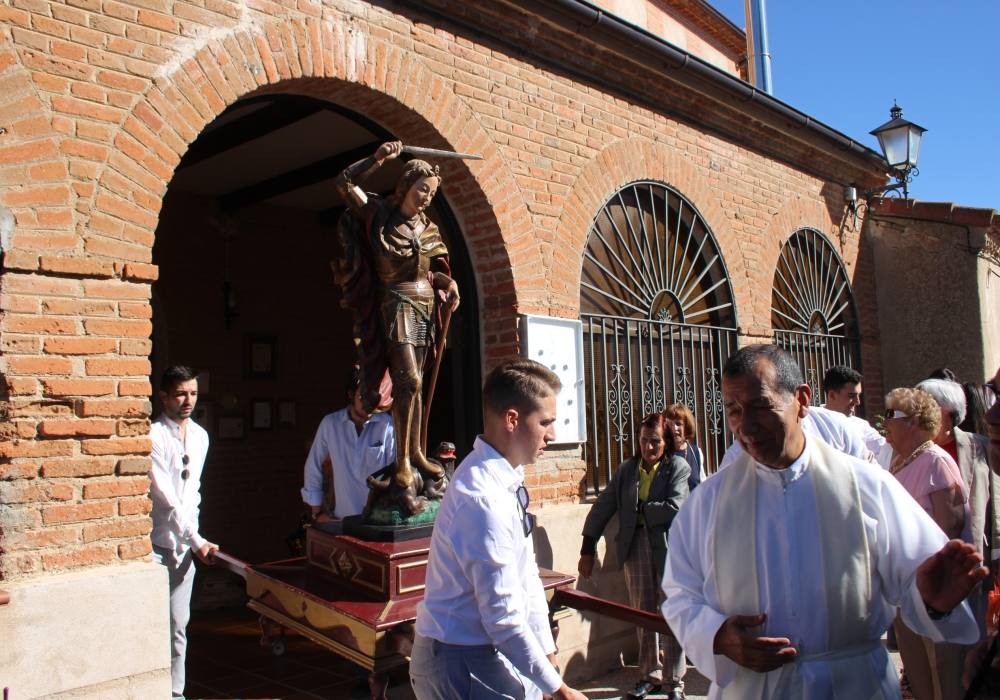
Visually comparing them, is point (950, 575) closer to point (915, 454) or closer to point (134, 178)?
point (915, 454)

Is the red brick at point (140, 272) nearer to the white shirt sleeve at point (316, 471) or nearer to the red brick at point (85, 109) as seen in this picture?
the red brick at point (85, 109)

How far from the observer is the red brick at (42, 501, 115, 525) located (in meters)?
3.69

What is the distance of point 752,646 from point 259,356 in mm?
7427

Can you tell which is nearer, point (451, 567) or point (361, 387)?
point (451, 567)

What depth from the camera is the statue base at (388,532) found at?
373 cm

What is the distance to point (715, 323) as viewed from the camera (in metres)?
8.05

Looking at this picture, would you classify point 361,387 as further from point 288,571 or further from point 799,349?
point 799,349

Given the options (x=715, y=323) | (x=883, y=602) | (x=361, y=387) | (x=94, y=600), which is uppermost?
(x=715, y=323)

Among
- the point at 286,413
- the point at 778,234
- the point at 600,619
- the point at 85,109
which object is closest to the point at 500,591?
the point at 85,109

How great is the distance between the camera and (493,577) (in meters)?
2.47

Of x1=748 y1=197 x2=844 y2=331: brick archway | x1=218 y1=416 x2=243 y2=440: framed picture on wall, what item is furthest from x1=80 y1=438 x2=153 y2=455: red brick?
x1=748 y1=197 x2=844 y2=331: brick archway

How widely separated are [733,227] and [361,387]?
16.9 ft

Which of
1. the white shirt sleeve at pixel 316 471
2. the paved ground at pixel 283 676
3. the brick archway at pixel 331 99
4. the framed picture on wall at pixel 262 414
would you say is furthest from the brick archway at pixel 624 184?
the framed picture on wall at pixel 262 414

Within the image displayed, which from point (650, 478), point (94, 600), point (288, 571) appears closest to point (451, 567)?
point (288, 571)
